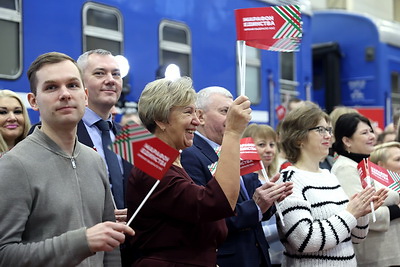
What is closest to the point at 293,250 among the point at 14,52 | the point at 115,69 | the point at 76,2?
the point at 115,69

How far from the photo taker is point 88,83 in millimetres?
3787

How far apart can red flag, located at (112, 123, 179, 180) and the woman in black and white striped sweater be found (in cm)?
139

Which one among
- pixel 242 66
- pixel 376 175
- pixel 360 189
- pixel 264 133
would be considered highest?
pixel 242 66

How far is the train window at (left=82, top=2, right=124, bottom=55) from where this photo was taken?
5.75 m

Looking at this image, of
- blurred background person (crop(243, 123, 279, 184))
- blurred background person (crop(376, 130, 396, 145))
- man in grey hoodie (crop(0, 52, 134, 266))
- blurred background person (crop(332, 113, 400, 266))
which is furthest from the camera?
blurred background person (crop(376, 130, 396, 145))

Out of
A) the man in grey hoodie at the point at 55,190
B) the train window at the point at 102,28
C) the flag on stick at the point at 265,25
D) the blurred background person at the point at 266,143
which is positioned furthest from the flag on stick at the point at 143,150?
the train window at the point at 102,28

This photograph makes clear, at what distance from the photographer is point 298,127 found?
158 inches

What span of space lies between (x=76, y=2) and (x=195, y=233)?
136 inches

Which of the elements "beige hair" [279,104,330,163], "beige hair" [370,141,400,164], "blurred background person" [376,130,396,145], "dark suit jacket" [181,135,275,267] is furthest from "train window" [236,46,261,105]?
"dark suit jacket" [181,135,275,267]

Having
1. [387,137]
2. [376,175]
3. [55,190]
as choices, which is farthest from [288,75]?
[55,190]

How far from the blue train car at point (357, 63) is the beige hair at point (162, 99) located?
840 cm

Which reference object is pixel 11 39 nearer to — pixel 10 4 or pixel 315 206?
pixel 10 4

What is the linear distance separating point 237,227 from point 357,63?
8.53m

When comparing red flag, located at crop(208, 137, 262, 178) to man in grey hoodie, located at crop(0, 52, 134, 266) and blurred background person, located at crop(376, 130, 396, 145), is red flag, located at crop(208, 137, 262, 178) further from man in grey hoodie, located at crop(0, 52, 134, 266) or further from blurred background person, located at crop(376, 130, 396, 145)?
blurred background person, located at crop(376, 130, 396, 145)
